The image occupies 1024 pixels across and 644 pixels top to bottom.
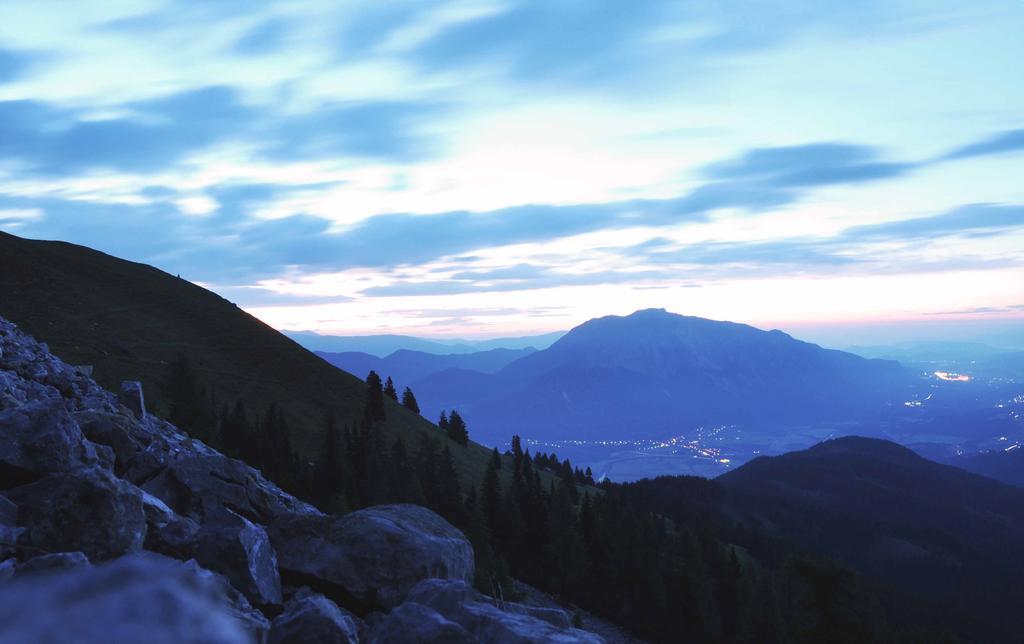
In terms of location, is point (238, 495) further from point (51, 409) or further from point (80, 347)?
point (80, 347)

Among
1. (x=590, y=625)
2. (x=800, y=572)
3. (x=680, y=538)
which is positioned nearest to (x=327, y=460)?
(x=590, y=625)

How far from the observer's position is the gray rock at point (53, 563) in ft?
40.2

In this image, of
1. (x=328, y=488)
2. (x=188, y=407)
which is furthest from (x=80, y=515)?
(x=328, y=488)

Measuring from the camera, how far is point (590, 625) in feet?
302

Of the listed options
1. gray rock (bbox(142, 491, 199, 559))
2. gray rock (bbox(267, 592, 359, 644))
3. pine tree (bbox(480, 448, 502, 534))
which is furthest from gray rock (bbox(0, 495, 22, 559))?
pine tree (bbox(480, 448, 502, 534))

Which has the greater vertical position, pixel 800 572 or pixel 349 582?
pixel 349 582

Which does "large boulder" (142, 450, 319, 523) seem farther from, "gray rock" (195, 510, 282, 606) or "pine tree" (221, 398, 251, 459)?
"pine tree" (221, 398, 251, 459)

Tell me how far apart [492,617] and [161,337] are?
142m

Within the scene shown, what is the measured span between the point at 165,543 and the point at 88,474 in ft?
7.78

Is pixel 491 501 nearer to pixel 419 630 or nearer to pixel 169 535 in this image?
pixel 169 535

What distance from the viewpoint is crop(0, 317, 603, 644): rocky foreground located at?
1090 cm

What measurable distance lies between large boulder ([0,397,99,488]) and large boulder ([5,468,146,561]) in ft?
4.52

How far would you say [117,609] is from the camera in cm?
1064

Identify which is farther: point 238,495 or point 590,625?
point 590,625
